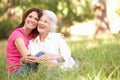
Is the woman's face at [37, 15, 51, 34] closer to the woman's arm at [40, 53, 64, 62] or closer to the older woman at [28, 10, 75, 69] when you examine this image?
the older woman at [28, 10, 75, 69]

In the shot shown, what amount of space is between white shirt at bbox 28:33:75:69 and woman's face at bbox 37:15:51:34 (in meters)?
0.13

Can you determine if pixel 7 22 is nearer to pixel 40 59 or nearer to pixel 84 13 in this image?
pixel 84 13

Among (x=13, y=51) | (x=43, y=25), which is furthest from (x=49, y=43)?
(x=13, y=51)

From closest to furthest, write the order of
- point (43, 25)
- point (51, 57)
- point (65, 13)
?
point (51, 57) < point (43, 25) < point (65, 13)

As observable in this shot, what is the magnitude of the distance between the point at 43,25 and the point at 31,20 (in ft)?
0.73

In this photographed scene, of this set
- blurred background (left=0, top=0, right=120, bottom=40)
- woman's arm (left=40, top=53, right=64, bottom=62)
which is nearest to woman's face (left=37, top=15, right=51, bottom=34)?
woman's arm (left=40, top=53, right=64, bottom=62)

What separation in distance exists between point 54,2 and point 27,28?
1544cm

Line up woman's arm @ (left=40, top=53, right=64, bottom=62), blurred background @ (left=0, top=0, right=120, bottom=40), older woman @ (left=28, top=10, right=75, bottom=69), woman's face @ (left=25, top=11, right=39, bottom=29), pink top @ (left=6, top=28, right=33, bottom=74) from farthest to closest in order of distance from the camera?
blurred background @ (left=0, top=0, right=120, bottom=40) < woman's face @ (left=25, top=11, right=39, bottom=29) < pink top @ (left=6, top=28, right=33, bottom=74) < older woman @ (left=28, top=10, right=75, bottom=69) < woman's arm @ (left=40, top=53, right=64, bottom=62)

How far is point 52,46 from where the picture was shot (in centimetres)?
613

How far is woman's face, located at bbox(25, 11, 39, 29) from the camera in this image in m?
6.22

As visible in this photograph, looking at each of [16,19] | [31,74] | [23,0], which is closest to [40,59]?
[31,74]

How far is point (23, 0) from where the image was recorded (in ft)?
65.2

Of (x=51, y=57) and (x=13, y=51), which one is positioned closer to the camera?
(x=51, y=57)

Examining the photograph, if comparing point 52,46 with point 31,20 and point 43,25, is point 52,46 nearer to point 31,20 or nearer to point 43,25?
point 43,25
